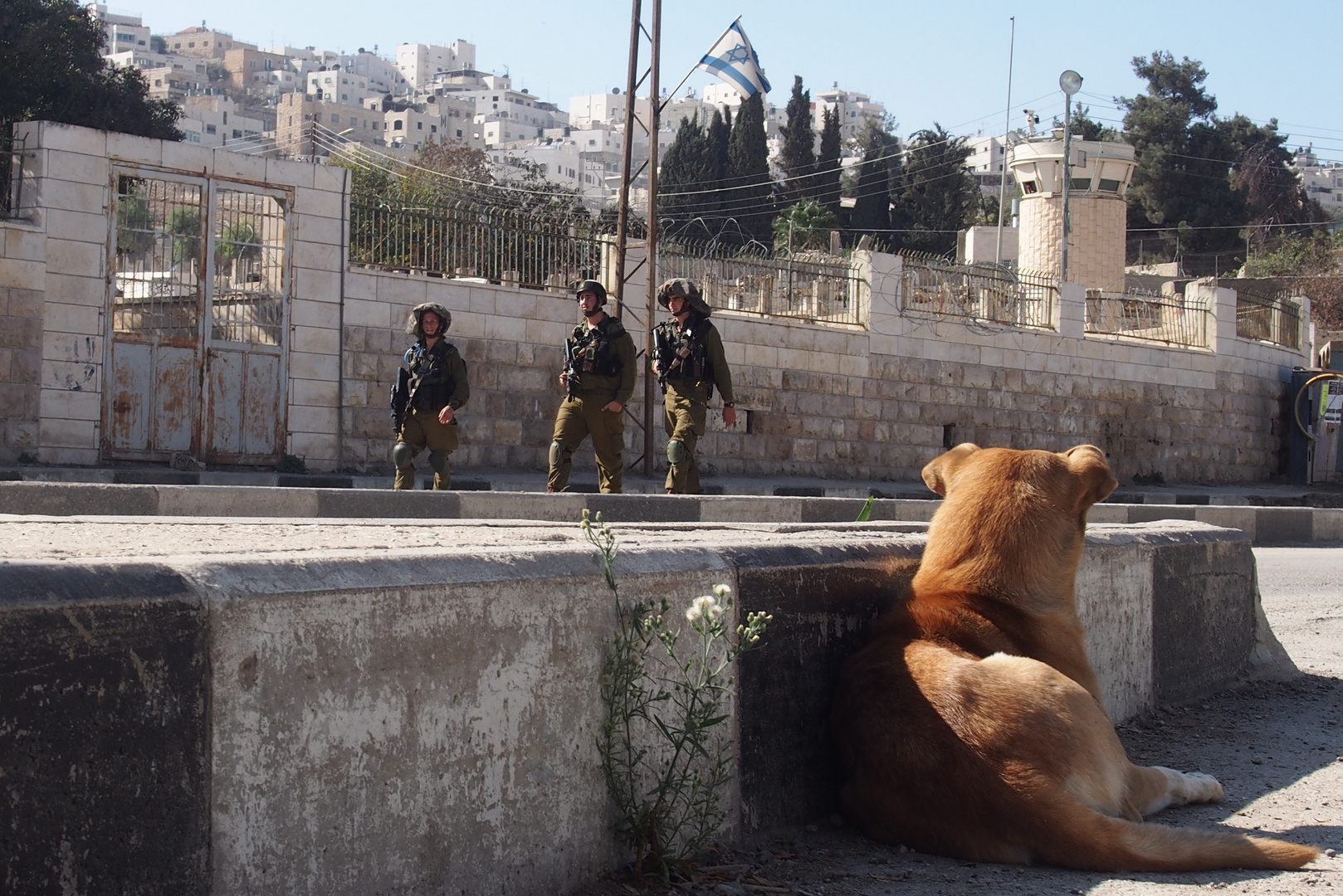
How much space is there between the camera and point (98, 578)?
6.03 ft

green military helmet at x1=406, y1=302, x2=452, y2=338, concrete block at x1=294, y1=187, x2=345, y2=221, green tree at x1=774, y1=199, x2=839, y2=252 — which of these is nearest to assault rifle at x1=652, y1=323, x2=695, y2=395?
green military helmet at x1=406, y1=302, x2=452, y2=338

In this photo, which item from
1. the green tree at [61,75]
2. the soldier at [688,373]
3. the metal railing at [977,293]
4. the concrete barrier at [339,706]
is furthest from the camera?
the green tree at [61,75]

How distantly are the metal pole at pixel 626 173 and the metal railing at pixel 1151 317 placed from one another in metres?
9.47

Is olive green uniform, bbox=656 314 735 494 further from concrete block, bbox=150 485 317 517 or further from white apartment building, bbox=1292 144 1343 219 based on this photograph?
white apartment building, bbox=1292 144 1343 219

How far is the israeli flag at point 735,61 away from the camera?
701 inches

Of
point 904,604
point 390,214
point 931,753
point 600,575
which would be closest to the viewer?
point 600,575

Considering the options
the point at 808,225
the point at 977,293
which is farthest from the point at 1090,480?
the point at 808,225

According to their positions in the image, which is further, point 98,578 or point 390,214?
point 390,214

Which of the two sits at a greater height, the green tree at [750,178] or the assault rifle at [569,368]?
the green tree at [750,178]

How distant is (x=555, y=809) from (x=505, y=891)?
0.19m

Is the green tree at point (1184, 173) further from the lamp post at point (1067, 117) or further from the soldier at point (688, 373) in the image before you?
the soldier at point (688, 373)

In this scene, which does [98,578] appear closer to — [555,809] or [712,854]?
[555,809]

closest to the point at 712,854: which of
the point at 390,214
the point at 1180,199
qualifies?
the point at 390,214

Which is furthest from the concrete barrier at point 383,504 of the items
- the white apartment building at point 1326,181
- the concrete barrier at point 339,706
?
the white apartment building at point 1326,181
